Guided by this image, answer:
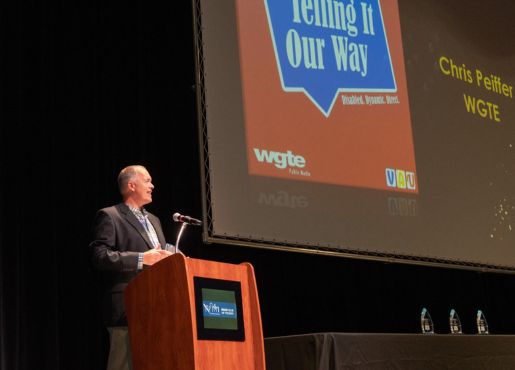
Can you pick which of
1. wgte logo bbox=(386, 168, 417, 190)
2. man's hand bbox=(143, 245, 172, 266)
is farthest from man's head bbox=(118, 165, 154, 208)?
wgte logo bbox=(386, 168, 417, 190)

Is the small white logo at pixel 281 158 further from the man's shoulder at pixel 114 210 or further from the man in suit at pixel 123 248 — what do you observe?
the man's shoulder at pixel 114 210

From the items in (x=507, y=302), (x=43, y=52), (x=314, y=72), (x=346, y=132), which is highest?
(x=43, y=52)

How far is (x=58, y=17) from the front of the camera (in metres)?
4.28

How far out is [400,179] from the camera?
13.5ft

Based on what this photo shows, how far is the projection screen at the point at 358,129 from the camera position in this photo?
3.54 metres

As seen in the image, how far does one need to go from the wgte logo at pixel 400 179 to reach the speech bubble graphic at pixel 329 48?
0.44m

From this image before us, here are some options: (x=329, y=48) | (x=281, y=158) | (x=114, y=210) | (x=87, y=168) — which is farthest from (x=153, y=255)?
(x=329, y=48)

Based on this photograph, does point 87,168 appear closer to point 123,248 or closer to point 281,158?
point 123,248

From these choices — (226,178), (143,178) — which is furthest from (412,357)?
(143,178)

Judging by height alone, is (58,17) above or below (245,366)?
above

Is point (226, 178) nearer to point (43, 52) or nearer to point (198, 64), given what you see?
point (198, 64)

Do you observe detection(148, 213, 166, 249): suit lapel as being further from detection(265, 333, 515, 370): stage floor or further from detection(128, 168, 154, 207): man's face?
detection(265, 333, 515, 370): stage floor

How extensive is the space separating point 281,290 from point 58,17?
211cm

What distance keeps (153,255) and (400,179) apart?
150 cm
